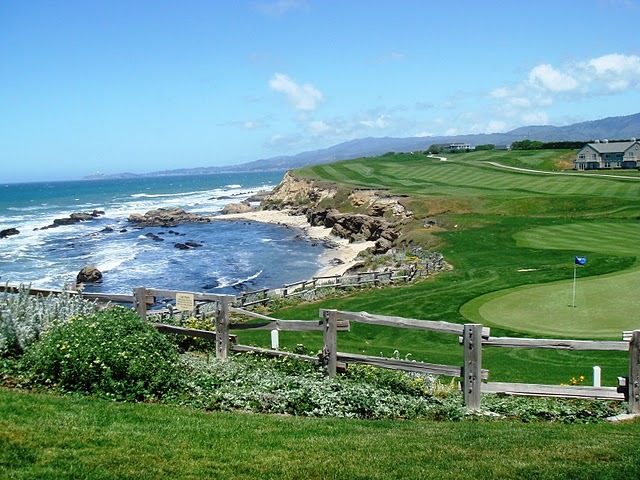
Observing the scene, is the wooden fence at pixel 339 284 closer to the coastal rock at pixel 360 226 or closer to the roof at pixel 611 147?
the coastal rock at pixel 360 226

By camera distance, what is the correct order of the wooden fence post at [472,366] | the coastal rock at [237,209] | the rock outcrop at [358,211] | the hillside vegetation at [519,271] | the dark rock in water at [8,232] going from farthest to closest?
the coastal rock at [237,209] < the dark rock in water at [8,232] < the rock outcrop at [358,211] < the hillside vegetation at [519,271] < the wooden fence post at [472,366]

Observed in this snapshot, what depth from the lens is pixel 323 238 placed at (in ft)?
209

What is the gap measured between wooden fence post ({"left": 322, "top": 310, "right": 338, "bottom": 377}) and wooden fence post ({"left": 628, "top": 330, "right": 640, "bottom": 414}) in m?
4.38

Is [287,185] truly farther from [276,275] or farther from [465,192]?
A: [276,275]

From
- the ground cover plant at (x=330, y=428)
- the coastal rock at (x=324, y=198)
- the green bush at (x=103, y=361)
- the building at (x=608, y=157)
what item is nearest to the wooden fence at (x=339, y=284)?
the ground cover plant at (x=330, y=428)

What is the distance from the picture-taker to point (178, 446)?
676 cm

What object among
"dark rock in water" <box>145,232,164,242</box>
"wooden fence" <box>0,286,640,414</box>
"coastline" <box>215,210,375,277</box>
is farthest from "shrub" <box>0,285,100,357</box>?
"dark rock in water" <box>145,232,164,242</box>

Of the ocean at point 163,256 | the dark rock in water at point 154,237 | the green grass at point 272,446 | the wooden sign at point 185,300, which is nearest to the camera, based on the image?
the green grass at point 272,446

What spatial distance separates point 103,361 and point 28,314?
292 centimetres

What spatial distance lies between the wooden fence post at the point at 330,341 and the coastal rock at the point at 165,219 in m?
76.7

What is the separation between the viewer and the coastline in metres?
46.2

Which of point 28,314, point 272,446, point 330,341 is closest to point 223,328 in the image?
point 330,341

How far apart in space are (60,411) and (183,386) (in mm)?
2058

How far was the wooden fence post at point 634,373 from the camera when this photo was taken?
29.0 feet
